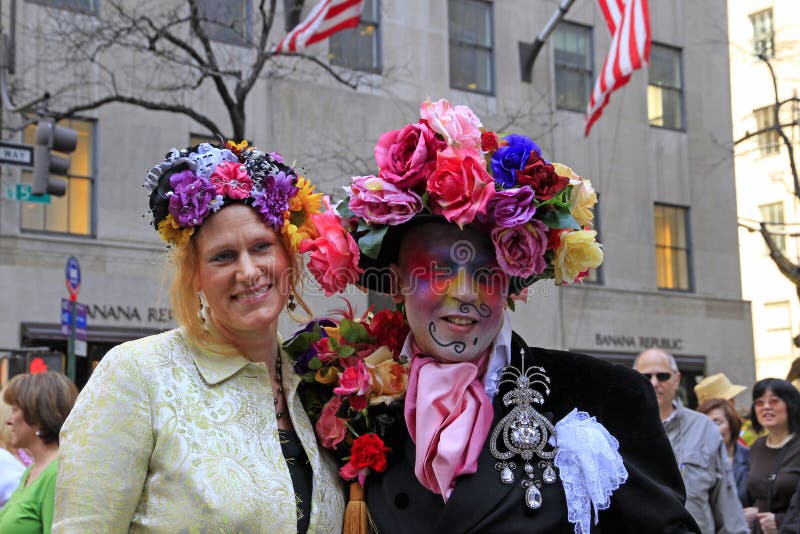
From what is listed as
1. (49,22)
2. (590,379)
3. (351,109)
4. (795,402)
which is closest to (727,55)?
(351,109)

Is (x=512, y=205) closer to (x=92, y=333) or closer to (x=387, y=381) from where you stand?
(x=387, y=381)

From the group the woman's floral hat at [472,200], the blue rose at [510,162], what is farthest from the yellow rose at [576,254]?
the blue rose at [510,162]

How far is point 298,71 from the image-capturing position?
16.3 m

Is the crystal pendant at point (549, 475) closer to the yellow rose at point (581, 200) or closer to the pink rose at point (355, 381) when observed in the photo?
the pink rose at point (355, 381)

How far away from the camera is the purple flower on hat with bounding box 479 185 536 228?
3305 millimetres

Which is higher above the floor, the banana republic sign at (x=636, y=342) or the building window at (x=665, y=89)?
the building window at (x=665, y=89)

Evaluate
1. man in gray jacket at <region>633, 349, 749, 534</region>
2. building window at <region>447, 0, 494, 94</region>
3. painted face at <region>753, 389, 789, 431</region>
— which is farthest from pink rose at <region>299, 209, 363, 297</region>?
building window at <region>447, 0, 494, 94</region>

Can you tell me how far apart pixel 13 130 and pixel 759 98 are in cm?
3115

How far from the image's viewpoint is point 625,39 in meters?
13.4

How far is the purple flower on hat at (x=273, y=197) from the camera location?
349 cm

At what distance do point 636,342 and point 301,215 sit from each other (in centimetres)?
1706

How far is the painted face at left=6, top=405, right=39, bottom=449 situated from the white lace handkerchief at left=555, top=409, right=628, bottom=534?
343cm

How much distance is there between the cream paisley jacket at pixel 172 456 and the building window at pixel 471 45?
15170 mm

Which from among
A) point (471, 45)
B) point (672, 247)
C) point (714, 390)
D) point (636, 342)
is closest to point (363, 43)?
point (471, 45)
